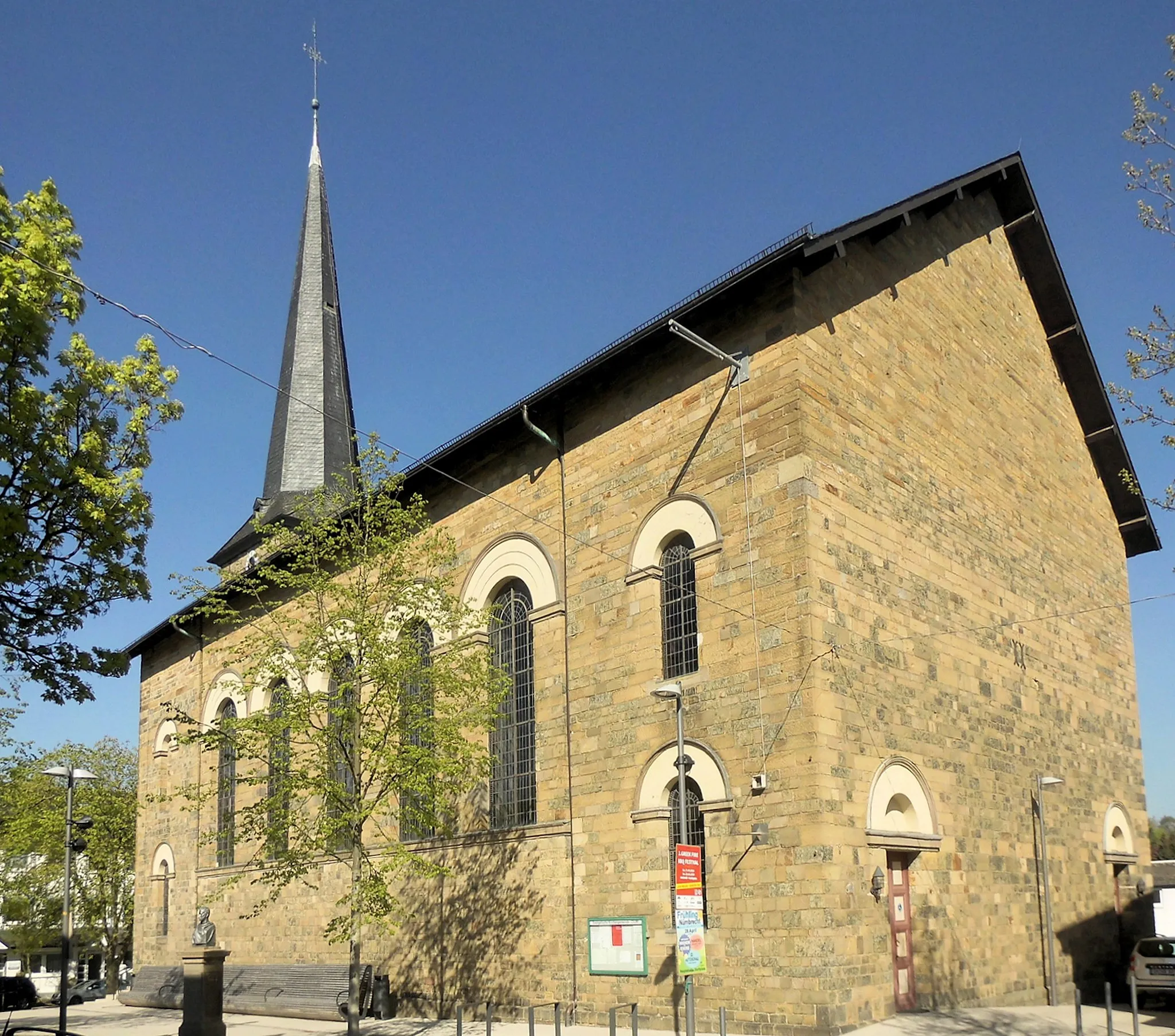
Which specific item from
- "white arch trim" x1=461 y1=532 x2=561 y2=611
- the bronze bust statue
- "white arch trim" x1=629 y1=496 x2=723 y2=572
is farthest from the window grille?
the bronze bust statue

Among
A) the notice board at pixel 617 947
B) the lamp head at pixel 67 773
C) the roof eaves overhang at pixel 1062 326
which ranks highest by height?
the roof eaves overhang at pixel 1062 326

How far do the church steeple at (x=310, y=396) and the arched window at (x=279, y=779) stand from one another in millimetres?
18035

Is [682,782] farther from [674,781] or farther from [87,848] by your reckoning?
[87,848]

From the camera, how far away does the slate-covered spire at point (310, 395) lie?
38906 mm

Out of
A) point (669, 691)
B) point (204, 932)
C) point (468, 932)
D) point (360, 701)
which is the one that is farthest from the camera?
point (468, 932)

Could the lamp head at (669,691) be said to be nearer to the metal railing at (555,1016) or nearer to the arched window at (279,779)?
the metal railing at (555,1016)

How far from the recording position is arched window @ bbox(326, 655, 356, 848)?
18938 millimetres

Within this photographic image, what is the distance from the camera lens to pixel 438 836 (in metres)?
23.2

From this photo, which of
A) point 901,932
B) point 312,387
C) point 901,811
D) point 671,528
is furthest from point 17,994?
point 901,811

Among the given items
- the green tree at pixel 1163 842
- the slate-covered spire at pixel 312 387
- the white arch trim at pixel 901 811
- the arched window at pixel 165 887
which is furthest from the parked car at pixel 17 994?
the green tree at pixel 1163 842

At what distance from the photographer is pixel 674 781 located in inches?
727

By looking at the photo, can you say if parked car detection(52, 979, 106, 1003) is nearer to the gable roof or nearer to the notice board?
the gable roof

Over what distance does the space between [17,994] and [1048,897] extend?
3080cm

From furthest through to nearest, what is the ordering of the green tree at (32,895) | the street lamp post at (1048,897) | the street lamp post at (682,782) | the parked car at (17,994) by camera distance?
the green tree at (32,895) < the parked car at (17,994) < the street lamp post at (1048,897) < the street lamp post at (682,782)
